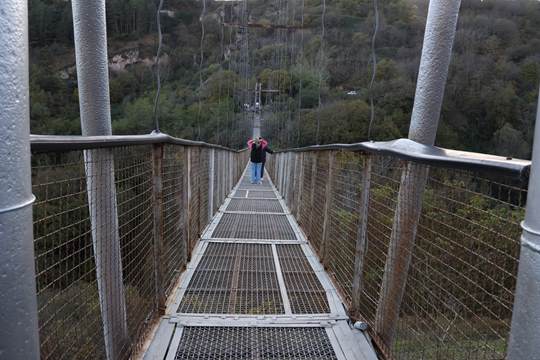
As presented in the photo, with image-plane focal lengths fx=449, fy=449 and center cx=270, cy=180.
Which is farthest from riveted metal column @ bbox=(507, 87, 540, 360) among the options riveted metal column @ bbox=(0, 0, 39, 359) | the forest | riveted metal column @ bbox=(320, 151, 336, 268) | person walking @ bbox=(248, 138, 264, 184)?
the forest

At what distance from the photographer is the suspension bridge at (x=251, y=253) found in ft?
1.69

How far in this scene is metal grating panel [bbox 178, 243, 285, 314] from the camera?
2131 mm

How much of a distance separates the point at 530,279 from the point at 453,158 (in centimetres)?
54

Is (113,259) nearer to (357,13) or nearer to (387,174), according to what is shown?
(387,174)

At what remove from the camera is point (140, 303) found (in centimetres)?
183

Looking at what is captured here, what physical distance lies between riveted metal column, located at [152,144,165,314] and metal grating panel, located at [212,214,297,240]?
169 cm

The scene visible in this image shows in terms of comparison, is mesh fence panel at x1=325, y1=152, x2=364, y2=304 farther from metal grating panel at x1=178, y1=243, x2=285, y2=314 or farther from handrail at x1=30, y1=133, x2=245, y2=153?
handrail at x1=30, y1=133, x2=245, y2=153

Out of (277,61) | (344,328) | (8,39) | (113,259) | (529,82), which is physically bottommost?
(344,328)

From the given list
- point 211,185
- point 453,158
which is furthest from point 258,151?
point 453,158

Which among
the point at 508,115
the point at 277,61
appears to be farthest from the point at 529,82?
the point at 277,61

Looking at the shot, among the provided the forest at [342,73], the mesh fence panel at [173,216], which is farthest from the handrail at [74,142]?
the forest at [342,73]

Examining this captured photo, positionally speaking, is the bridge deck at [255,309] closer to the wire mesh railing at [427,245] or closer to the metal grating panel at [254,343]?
the metal grating panel at [254,343]

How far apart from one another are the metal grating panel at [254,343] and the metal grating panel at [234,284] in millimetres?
228

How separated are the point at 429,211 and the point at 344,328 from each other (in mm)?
612
